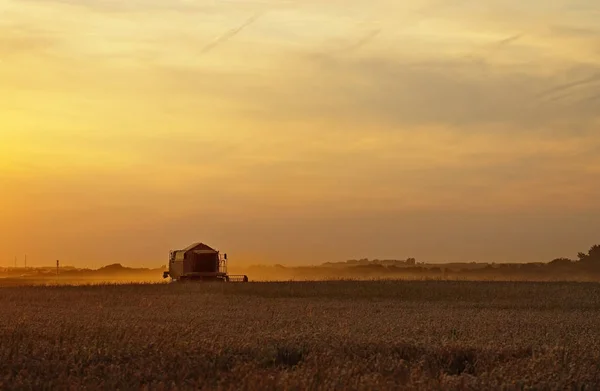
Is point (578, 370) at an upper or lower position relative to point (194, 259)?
lower

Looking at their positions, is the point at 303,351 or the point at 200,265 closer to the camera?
the point at 303,351

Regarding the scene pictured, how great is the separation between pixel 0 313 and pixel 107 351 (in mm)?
17339

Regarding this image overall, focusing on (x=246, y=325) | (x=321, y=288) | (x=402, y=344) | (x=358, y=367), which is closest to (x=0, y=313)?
(x=246, y=325)

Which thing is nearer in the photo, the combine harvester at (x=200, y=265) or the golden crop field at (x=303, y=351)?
the golden crop field at (x=303, y=351)

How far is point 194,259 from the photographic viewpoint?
7594 centimetres

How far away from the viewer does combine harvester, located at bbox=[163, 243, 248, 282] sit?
246 ft

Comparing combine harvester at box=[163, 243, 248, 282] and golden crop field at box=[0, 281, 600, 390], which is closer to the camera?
golden crop field at box=[0, 281, 600, 390]

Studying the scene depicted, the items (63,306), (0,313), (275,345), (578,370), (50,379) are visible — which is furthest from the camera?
(63,306)

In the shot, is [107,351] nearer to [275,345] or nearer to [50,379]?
[50,379]

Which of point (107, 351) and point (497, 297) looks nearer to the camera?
point (107, 351)

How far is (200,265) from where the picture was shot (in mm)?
76125

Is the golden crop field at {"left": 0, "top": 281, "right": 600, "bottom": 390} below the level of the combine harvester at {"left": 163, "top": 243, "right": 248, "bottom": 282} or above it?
below

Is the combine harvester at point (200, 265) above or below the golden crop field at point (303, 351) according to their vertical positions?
above

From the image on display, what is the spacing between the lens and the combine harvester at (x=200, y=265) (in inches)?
2958
